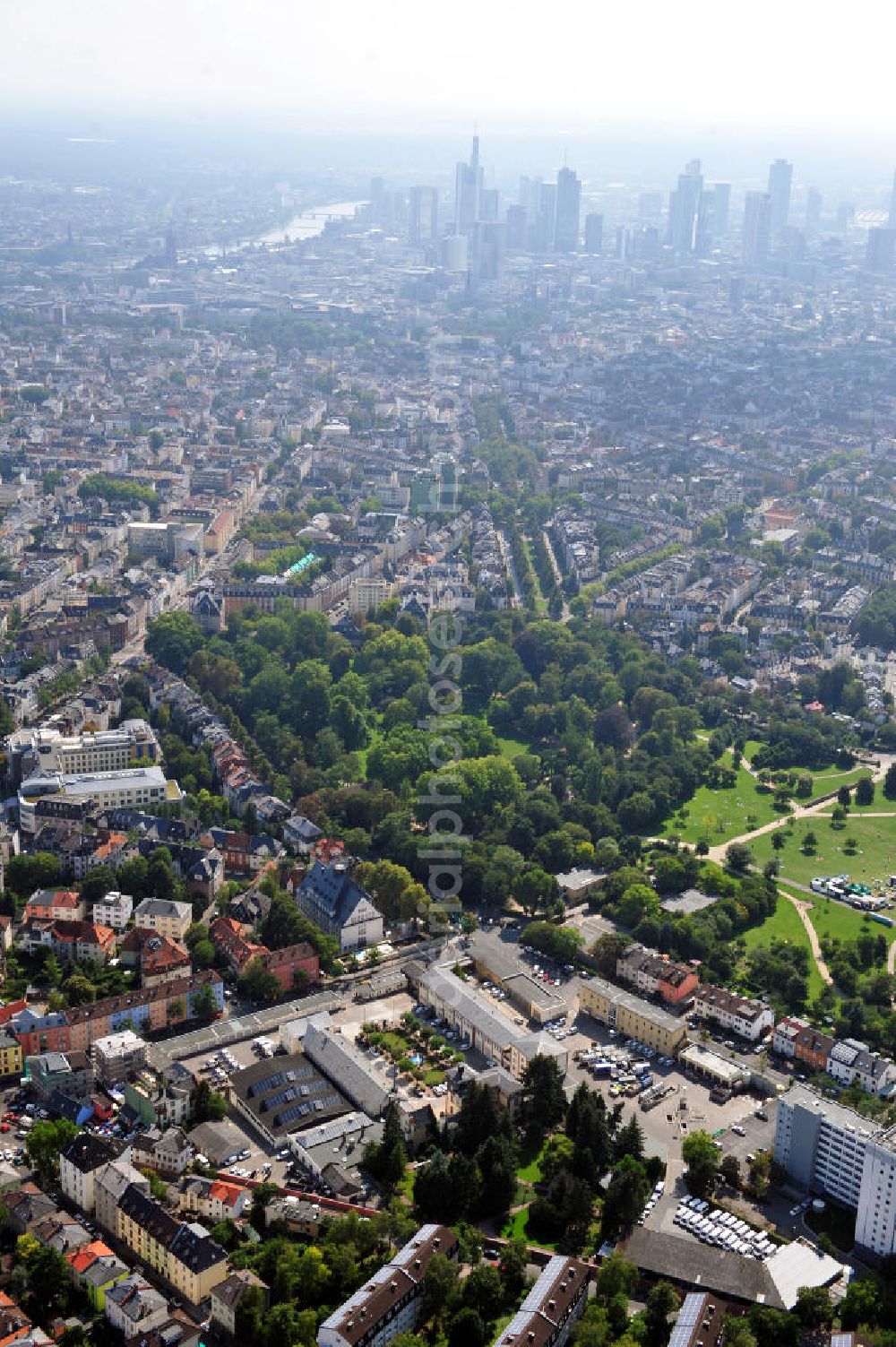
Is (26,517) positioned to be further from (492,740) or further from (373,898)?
(373,898)

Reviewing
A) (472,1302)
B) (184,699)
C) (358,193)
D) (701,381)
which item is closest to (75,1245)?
(472,1302)

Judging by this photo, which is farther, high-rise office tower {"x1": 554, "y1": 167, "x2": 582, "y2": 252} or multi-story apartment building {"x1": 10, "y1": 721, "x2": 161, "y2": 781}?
high-rise office tower {"x1": 554, "y1": 167, "x2": 582, "y2": 252}

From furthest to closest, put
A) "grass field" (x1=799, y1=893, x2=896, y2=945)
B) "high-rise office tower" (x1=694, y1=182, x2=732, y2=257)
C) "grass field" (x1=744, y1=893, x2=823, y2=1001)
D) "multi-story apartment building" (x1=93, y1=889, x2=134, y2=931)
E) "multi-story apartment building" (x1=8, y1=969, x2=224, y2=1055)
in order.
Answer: "high-rise office tower" (x1=694, y1=182, x2=732, y2=257)
"grass field" (x1=799, y1=893, x2=896, y2=945)
"grass field" (x1=744, y1=893, x2=823, y2=1001)
"multi-story apartment building" (x1=93, y1=889, x2=134, y2=931)
"multi-story apartment building" (x1=8, y1=969, x2=224, y2=1055)

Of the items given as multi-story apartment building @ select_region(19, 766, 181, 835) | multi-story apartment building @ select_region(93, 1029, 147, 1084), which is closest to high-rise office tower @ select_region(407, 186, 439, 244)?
multi-story apartment building @ select_region(19, 766, 181, 835)

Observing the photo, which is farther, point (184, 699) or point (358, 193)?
point (358, 193)

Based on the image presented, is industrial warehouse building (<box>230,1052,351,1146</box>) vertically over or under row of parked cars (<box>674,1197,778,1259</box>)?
over

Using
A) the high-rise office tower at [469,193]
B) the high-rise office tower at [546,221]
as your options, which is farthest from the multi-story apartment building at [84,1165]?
the high-rise office tower at [546,221]

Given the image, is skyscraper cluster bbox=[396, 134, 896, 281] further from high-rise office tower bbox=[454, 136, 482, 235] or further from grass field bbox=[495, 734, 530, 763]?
grass field bbox=[495, 734, 530, 763]

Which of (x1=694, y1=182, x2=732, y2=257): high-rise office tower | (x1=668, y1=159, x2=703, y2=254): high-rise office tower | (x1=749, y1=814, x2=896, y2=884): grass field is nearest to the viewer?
(x1=749, y1=814, x2=896, y2=884): grass field
